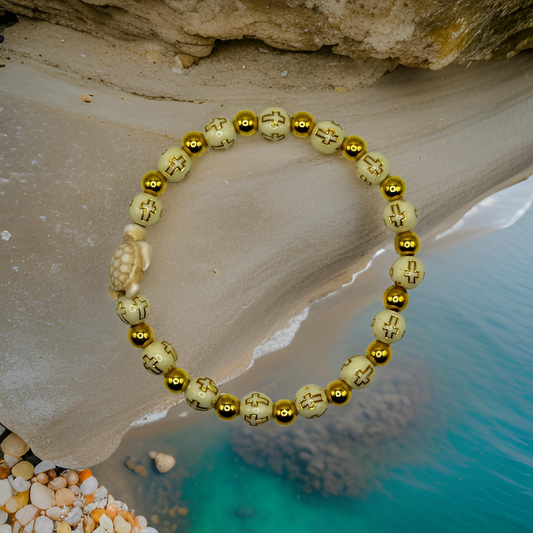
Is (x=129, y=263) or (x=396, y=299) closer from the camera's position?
(x=129, y=263)

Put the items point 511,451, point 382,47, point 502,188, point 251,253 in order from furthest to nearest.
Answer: point 502,188
point 251,253
point 511,451
point 382,47

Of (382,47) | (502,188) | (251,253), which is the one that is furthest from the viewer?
(502,188)

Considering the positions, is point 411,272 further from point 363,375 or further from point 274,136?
point 274,136

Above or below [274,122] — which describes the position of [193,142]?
below

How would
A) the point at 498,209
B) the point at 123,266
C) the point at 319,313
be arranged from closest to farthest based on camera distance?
the point at 123,266, the point at 319,313, the point at 498,209

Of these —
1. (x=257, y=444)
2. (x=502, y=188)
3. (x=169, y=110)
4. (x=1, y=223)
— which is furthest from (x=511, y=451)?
(x=1, y=223)

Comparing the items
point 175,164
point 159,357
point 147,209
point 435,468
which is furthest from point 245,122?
point 435,468

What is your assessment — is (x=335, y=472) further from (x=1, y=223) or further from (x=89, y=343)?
(x=1, y=223)
